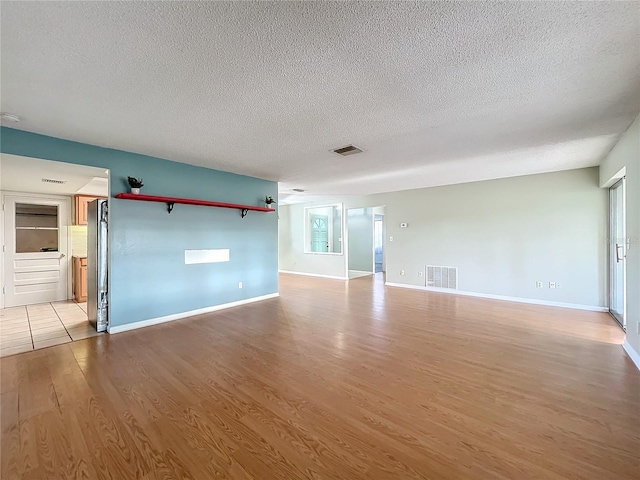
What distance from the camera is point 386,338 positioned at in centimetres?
354

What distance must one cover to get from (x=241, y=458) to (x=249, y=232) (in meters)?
4.23

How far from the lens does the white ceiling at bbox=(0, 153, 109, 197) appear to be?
3.37 metres

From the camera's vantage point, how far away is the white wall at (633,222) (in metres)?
2.78

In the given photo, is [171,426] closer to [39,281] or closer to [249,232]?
[249,232]

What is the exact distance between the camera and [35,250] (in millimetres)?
5539

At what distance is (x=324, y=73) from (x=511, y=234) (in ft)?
17.3

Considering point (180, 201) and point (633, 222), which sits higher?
point (180, 201)

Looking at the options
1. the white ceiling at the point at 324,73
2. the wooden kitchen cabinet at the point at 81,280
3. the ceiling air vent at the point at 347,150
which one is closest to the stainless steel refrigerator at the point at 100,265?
the white ceiling at the point at 324,73

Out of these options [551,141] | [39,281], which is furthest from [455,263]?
[39,281]

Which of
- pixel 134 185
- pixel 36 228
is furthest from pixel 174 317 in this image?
pixel 36 228

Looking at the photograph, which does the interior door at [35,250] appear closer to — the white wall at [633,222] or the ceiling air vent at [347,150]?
the ceiling air vent at [347,150]

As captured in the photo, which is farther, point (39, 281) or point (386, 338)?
point (39, 281)

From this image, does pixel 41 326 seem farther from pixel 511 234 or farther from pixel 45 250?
pixel 511 234

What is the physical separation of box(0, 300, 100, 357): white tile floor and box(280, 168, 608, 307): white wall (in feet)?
21.0
